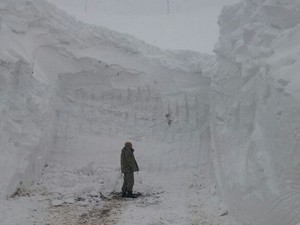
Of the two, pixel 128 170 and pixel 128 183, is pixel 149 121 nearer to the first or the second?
pixel 128 170

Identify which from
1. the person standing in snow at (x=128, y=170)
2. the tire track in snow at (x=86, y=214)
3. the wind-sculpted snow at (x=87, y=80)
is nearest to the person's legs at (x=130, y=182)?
the person standing in snow at (x=128, y=170)

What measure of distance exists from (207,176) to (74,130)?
10.5 feet

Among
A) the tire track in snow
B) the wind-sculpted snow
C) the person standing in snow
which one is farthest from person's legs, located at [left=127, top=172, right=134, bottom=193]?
the wind-sculpted snow

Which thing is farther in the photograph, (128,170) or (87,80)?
(87,80)

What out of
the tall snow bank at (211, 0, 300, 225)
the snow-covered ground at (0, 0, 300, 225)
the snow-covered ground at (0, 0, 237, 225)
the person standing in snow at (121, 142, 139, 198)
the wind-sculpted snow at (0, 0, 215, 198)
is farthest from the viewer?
the wind-sculpted snow at (0, 0, 215, 198)

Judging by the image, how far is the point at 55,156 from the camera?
8.62m

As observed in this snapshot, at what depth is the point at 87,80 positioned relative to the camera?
A: 9.52m

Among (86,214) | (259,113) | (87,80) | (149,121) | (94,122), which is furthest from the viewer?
(87,80)

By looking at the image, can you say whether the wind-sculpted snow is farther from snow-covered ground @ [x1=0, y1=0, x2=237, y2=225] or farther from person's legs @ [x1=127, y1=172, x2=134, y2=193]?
person's legs @ [x1=127, y1=172, x2=134, y2=193]

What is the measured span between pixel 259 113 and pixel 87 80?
491cm

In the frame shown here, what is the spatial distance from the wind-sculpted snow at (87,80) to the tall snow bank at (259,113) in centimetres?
165

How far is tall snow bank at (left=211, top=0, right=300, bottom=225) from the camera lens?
4.90 meters

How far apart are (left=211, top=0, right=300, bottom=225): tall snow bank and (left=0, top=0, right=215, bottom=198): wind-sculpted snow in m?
1.65

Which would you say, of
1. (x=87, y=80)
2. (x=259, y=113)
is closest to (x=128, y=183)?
(x=259, y=113)
